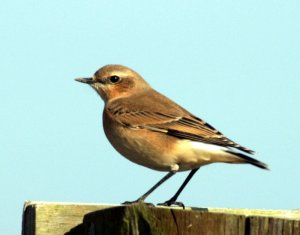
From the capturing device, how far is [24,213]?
6.29 meters

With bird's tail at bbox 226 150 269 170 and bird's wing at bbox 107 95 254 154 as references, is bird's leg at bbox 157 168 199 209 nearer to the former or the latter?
bird's wing at bbox 107 95 254 154

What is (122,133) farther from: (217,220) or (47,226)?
(217,220)

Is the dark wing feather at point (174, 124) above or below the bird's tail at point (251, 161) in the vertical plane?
above

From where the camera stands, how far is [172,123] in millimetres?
9914

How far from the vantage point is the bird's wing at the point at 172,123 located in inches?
374

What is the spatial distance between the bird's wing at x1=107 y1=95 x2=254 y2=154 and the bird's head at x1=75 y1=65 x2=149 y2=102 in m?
0.99

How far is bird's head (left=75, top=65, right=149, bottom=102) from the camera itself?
451 inches

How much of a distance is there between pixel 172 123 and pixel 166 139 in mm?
314

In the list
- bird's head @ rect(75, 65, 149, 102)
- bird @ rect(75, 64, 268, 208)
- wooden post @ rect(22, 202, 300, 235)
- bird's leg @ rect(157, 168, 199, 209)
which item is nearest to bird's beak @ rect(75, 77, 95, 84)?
bird's head @ rect(75, 65, 149, 102)

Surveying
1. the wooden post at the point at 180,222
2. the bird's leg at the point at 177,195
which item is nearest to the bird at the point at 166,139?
the bird's leg at the point at 177,195

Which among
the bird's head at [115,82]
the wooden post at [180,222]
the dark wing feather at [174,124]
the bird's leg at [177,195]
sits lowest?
the bird's leg at [177,195]

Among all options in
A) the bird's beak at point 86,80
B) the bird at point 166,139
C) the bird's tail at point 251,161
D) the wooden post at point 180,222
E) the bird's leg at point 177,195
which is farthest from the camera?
the bird's beak at point 86,80

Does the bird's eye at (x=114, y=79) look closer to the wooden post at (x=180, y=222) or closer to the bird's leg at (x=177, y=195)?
the bird's leg at (x=177, y=195)

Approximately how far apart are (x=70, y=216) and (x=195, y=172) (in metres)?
4.39
